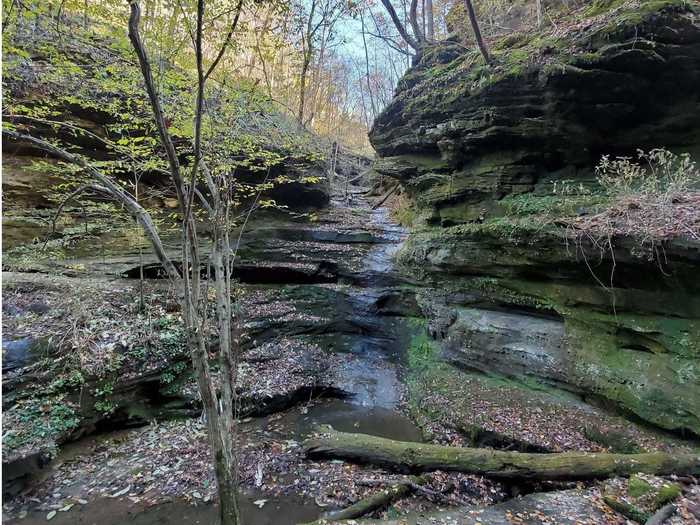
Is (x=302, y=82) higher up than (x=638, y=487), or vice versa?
(x=302, y=82)

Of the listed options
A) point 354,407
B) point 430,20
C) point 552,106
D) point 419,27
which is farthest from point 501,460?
point 430,20

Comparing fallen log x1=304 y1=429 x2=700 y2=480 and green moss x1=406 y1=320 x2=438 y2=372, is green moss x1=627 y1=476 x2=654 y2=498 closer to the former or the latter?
fallen log x1=304 y1=429 x2=700 y2=480

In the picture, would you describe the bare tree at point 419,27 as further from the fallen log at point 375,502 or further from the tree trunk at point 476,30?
the fallen log at point 375,502

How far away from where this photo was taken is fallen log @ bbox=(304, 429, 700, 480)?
17.9ft

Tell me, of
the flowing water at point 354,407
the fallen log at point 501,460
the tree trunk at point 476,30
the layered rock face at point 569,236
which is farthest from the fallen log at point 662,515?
the tree trunk at point 476,30

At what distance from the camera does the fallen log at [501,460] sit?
17.9 ft

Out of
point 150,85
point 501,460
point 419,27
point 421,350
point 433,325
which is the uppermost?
point 419,27

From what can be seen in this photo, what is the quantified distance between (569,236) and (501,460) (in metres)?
4.65

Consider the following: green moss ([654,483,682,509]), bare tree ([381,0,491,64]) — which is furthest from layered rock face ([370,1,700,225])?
green moss ([654,483,682,509])

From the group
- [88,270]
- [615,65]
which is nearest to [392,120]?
[615,65]

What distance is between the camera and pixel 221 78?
6449 mm

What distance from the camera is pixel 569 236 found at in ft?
25.2

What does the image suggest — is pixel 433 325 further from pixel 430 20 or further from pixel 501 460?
pixel 430 20

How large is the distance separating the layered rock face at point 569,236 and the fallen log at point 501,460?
3.83ft
